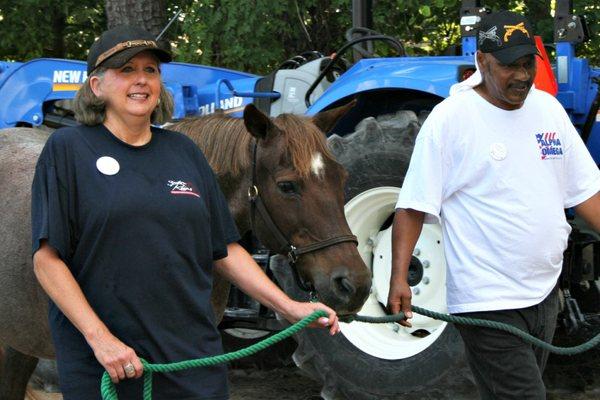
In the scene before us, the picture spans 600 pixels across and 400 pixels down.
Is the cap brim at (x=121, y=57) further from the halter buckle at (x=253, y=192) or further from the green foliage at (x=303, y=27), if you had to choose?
the green foliage at (x=303, y=27)

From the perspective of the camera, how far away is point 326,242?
3.59 m

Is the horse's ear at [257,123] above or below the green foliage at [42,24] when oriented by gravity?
above

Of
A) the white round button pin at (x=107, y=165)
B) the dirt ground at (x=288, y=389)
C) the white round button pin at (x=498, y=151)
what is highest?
the white round button pin at (x=107, y=165)

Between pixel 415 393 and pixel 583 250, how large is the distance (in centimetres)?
114

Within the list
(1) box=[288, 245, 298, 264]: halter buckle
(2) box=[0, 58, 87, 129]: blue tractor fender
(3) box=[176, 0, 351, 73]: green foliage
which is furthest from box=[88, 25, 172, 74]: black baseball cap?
(3) box=[176, 0, 351, 73]: green foliage

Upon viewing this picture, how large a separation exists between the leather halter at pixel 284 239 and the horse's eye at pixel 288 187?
116 millimetres

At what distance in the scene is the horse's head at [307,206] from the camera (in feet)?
11.6

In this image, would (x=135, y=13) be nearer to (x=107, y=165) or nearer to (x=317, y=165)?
(x=317, y=165)

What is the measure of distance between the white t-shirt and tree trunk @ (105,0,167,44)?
20.3 ft

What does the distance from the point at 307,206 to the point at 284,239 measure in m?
0.17

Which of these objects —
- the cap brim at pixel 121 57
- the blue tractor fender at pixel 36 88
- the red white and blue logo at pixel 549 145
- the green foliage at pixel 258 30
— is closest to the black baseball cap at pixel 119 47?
the cap brim at pixel 121 57

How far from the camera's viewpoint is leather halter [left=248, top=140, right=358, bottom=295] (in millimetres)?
3600

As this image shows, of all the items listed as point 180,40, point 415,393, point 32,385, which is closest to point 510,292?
point 415,393

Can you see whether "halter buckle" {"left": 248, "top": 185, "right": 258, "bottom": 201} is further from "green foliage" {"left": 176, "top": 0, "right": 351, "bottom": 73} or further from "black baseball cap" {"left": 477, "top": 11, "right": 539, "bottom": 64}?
"green foliage" {"left": 176, "top": 0, "right": 351, "bottom": 73}
